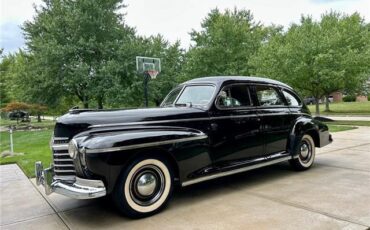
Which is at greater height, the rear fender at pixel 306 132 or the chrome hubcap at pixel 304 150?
the rear fender at pixel 306 132

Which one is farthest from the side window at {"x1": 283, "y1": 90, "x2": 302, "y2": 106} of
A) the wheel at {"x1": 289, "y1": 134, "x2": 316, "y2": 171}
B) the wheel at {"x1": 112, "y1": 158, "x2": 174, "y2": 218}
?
the wheel at {"x1": 112, "y1": 158, "x2": 174, "y2": 218}

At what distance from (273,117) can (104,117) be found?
296 centimetres

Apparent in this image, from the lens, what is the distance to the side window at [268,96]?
216 inches

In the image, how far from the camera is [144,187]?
3.97 m

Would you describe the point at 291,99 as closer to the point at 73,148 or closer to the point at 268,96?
the point at 268,96

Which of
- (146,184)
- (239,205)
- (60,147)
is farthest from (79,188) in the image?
(239,205)

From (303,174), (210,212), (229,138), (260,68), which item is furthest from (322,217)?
(260,68)

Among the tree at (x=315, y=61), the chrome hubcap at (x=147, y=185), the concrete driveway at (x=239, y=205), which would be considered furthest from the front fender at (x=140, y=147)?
the tree at (x=315, y=61)

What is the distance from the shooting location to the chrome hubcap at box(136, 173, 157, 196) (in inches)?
155

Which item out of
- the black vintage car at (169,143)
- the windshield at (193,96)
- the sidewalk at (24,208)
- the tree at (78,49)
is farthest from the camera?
the tree at (78,49)

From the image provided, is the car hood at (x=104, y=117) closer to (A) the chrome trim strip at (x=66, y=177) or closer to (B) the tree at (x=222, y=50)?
(A) the chrome trim strip at (x=66, y=177)

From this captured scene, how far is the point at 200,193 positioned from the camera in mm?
4859

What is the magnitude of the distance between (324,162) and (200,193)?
3312 mm

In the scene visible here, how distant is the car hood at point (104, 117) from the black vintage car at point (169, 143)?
0.01m
